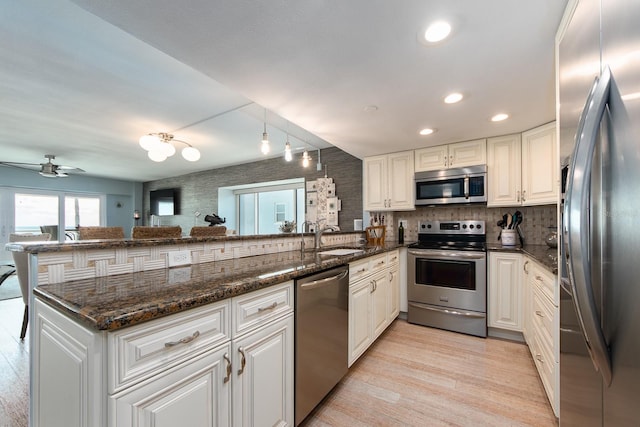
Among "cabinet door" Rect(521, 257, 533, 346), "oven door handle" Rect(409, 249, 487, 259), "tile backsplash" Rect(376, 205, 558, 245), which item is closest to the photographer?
"cabinet door" Rect(521, 257, 533, 346)

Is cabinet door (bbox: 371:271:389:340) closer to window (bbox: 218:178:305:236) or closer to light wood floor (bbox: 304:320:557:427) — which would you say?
light wood floor (bbox: 304:320:557:427)

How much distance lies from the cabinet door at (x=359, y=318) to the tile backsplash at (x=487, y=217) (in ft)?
5.46

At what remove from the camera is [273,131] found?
11.1 feet

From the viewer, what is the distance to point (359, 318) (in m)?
2.06

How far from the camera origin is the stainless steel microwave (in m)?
2.87

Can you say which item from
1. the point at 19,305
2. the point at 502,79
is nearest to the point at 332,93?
the point at 502,79

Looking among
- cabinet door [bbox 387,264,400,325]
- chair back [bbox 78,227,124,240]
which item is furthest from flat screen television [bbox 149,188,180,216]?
cabinet door [bbox 387,264,400,325]

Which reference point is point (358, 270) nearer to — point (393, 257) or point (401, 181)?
point (393, 257)

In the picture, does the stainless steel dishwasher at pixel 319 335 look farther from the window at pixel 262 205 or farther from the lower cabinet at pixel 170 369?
the window at pixel 262 205

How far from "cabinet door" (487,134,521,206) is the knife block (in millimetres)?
1206

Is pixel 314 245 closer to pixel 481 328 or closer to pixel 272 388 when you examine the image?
pixel 272 388

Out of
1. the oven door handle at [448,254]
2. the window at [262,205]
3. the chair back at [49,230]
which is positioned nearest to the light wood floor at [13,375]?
the chair back at [49,230]

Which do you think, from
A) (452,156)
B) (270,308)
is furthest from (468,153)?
(270,308)

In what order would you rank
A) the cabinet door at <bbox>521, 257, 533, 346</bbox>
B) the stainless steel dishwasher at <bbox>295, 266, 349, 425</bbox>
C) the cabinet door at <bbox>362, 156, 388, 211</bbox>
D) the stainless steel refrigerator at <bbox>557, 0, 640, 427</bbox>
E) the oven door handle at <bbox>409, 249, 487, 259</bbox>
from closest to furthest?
the stainless steel refrigerator at <bbox>557, 0, 640, 427</bbox> < the stainless steel dishwasher at <bbox>295, 266, 349, 425</bbox> < the cabinet door at <bbox>521, 257, 533, 346</bbox> < the oven door handle at <bbox>409, 249, 487, 259</bbox> < the cabinet door at <bbox>362, 156, 388, 211</bbox>
